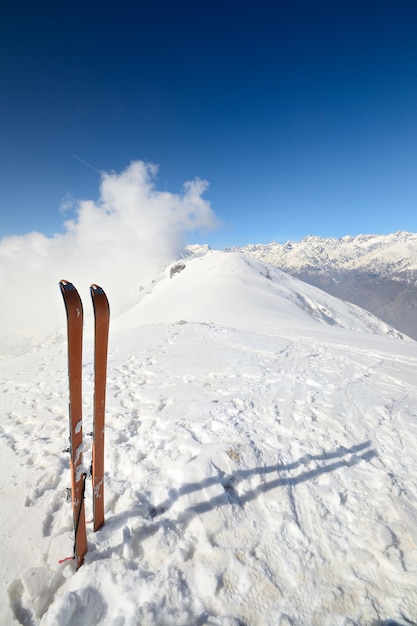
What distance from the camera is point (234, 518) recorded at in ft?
13.3

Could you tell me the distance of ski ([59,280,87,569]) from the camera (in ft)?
9.40

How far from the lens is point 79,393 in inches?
125

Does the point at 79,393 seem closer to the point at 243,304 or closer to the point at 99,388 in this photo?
the point at 99,388

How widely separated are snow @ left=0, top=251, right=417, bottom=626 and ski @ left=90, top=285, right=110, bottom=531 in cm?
48

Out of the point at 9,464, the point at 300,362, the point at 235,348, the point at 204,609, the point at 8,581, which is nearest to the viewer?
the point at 204,609

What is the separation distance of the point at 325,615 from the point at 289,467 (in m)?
2.26

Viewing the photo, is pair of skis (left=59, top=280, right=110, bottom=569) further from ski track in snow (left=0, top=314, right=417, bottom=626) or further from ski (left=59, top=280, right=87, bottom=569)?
ski track in snow (left=0, top=314, right=417, bottom=626)

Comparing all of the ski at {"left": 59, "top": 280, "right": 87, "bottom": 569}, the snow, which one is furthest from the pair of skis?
the snow

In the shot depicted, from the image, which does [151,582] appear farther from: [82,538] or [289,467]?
[289,467]

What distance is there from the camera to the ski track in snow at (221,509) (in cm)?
301

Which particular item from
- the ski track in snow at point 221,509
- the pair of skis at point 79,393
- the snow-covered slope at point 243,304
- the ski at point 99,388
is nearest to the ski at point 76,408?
the pair of skis at point 79,393

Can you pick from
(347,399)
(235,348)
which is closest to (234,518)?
(347,399)

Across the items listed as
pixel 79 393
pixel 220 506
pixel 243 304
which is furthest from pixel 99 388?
pixel 243 304

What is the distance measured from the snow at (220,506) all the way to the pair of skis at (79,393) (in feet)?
1.84
